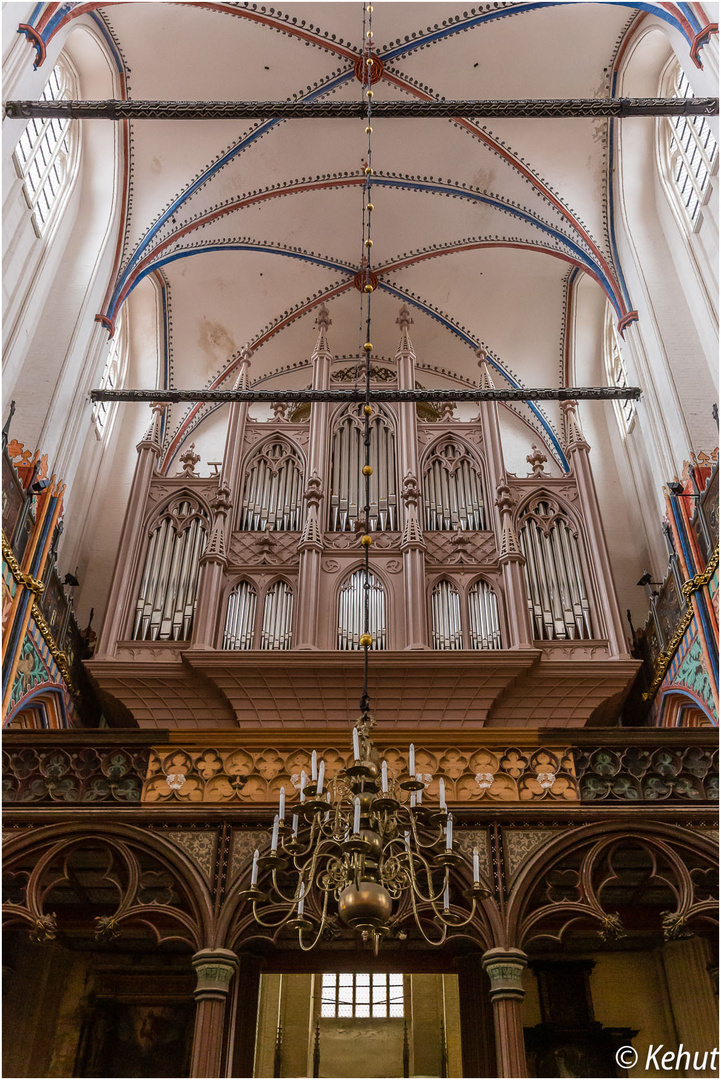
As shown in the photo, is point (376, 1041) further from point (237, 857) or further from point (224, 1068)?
point (237, 857)

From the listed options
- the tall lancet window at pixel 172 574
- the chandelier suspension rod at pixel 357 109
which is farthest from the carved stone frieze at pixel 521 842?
the chandelier suspension rod at pixel 357 109

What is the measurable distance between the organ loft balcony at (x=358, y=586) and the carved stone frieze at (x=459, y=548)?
30 mm

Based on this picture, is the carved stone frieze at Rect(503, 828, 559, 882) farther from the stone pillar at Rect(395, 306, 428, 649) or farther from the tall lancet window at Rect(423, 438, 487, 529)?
the tall lancet window at Rect(423, 438, 487, 529)

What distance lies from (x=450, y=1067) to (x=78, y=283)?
12.1 meters

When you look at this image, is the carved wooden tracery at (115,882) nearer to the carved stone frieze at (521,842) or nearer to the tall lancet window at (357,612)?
the carved stone frieze at (521,842)

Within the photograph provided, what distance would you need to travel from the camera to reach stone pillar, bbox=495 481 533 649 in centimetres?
1273

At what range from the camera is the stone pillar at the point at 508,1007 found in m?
7.00

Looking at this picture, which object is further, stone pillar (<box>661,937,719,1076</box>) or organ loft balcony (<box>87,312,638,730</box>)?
organ loft balcony (<box>87,312,638,730</box>)

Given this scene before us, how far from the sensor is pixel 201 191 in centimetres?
1605

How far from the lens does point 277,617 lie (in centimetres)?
1322

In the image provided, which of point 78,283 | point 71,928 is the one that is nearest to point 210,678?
point 71,928

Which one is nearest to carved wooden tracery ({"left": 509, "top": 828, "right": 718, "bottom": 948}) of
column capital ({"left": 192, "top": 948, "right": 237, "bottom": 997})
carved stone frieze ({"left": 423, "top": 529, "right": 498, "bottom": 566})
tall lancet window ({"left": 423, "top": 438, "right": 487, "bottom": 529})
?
column capital ({"left": 192, "top": 948, "right": 237, "bottom": 997})

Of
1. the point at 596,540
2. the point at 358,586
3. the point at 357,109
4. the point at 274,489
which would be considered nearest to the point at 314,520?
the point at 274,489

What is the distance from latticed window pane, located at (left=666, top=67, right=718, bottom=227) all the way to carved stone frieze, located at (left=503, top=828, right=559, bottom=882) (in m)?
8.46
